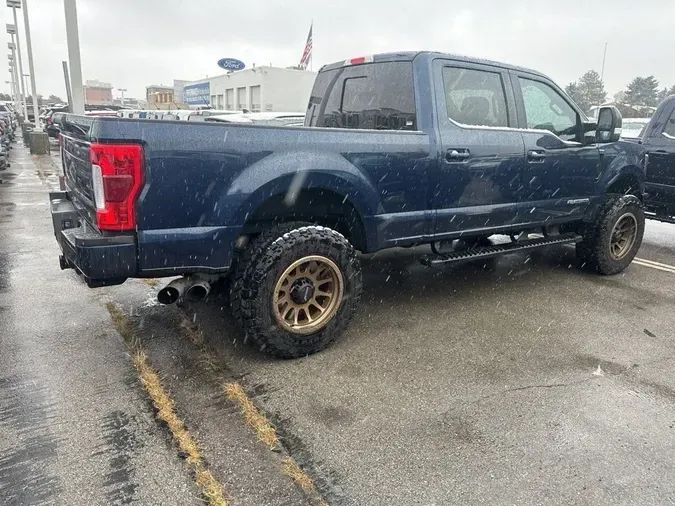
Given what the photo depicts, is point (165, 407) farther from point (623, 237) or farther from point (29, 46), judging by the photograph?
point (29, 46)

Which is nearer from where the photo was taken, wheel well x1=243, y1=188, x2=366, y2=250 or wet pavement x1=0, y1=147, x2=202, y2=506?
wet pavement x1=0, y1=147, x2=202, y2=506

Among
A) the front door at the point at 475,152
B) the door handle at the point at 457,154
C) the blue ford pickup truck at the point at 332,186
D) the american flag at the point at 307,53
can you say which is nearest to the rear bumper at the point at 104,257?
the blue ford pickup truck at the point at 332,186

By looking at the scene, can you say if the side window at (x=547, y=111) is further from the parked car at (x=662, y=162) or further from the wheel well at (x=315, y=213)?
the parked car at (x=662, y=162)

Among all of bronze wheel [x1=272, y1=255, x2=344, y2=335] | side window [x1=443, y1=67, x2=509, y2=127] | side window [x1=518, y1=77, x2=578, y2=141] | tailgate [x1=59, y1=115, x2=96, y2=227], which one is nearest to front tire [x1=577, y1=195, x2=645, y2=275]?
side window [x1=518, y1=77, x2=578, y2=141]

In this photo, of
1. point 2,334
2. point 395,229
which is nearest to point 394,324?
point 395,229

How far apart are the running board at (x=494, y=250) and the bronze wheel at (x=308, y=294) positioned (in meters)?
0.91

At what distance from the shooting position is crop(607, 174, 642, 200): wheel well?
5.67m

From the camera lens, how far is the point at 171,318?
4246 millimetres

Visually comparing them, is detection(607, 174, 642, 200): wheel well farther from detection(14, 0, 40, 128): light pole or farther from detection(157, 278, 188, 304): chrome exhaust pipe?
detection(14, 0, 40, 128): light pole

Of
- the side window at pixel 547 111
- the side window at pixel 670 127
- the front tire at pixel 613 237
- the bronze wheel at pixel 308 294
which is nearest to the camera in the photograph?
the bronze wheel at pixel 308 294

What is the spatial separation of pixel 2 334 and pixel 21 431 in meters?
1.42

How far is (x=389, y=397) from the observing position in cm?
312

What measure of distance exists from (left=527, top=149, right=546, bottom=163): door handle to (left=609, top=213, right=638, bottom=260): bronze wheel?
160cm

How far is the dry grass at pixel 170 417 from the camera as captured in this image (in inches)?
91.0
